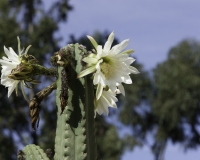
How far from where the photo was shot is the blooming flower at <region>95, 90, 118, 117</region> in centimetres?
248

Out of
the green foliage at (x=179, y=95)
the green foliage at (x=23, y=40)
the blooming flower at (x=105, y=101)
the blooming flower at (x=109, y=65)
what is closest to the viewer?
the blooming flower at (x=109, y=65)

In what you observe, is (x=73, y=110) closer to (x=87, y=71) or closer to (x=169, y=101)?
(x=87, y=71)

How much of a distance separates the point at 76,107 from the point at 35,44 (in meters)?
16.9

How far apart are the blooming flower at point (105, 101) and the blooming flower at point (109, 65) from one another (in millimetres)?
150

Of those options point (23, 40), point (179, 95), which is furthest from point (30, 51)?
point (179, 95)

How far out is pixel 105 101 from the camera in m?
2.49

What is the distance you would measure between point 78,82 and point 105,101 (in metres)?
0.18

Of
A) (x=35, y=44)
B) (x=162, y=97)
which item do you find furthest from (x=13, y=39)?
(x=162, y=97)

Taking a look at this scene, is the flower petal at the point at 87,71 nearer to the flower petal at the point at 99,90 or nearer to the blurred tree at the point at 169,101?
the flower petal at the point at 99,90

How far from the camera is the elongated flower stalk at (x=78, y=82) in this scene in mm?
2311

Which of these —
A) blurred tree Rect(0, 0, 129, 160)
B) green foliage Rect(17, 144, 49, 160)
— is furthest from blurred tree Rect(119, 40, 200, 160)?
green foliage Rect(17, 144, 49, 160)

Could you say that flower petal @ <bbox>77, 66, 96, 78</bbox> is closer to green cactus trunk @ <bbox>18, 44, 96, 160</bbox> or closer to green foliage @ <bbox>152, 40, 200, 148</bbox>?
green cactus trunk @ <bbox>18, 44, 96, 160</bbox>

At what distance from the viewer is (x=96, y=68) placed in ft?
7.45

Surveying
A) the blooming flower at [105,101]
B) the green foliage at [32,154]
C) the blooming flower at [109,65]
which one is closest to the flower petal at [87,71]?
the blooming flower at [109,65]
